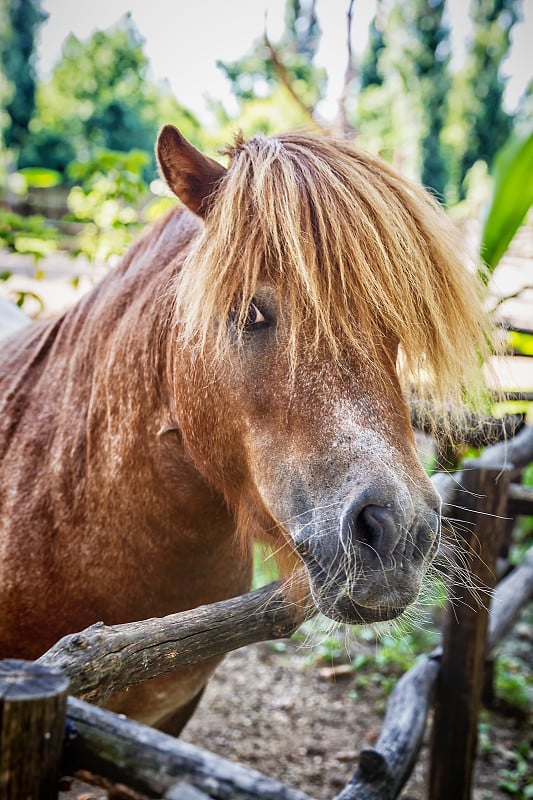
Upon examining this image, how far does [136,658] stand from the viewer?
3.75 ft

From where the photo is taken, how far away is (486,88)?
27906 mm

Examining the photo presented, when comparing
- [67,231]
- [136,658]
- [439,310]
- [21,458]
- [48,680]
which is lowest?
[136,658]

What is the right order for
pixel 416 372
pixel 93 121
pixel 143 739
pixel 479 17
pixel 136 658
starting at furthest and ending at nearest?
1. pixel 93 121
2. pixel 479 17
3. pixel 416 372
4. pixel 136 658
5. pixel 143 739

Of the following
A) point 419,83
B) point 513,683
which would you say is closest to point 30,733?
point 513,683

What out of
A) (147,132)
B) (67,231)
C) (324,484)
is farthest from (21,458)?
(147,132)

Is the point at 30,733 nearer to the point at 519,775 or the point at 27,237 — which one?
the point at 519,775

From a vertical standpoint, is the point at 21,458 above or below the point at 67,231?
below

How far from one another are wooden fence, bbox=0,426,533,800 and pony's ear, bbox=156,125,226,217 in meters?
1.01

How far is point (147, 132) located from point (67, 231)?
18728 mm

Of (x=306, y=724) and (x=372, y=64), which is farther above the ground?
(x=372, y=64)

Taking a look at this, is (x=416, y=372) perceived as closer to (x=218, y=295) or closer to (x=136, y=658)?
(x=218, y=295)

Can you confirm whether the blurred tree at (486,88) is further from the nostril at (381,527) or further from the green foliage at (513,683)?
the nostril at (381,527)

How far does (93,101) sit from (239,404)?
36999mm

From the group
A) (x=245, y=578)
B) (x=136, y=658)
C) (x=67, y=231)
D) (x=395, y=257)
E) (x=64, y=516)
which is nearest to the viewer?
(x=136, y=658)
